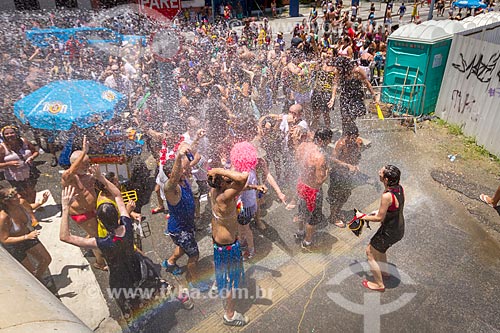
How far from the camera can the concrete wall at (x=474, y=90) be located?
695 cm

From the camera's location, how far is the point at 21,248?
12.4 ft

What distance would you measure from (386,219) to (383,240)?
1.00ft

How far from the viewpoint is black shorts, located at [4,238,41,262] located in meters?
3.69

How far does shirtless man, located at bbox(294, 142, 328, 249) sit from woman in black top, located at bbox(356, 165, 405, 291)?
70 cm

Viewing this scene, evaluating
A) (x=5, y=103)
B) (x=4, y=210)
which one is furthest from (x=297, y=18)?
(x=4, y=210)

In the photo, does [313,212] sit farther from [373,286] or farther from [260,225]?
[373,286]

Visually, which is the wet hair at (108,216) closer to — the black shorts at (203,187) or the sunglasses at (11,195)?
the sunglasses at (11,195)

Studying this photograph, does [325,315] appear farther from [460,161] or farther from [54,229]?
[460,161]

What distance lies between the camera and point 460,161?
22.6ft

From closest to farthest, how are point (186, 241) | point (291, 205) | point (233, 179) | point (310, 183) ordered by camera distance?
point (233, 179) → point (186, 241) → point (310, 183) → point (291, 205)

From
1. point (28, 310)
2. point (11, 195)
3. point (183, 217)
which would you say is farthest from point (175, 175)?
point (28, 310)

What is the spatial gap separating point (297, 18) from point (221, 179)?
28191 millimetres

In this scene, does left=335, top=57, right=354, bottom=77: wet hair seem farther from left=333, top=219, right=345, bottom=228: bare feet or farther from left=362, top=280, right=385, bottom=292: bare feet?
left=362, top=280, right=385, bottom=292: bare feet

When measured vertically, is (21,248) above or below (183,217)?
below
